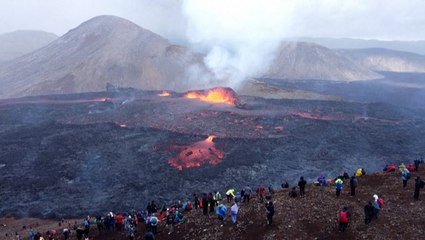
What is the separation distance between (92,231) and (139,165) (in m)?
19.7

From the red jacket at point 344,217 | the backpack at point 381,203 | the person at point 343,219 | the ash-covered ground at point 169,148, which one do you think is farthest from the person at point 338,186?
the ash-covered ground at point 169,148

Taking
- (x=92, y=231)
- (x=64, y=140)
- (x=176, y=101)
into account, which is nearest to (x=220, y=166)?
(x=92, y=231)

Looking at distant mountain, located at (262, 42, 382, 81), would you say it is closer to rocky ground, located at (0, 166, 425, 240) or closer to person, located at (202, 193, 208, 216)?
rocky ground, located at (0, 166, 425, 240)

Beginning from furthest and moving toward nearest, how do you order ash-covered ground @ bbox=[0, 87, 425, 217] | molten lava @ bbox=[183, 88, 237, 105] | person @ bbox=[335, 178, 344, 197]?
molten lava @ bbox=[183, 88, 237, 105]
ash-covered ground @ bbox=[0, 87, 425, 217]
person @ bbox=[335, 178, 344, 197]

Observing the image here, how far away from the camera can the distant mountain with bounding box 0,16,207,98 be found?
107m

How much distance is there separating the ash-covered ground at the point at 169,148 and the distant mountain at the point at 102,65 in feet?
82.3

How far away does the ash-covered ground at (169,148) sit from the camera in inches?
1613

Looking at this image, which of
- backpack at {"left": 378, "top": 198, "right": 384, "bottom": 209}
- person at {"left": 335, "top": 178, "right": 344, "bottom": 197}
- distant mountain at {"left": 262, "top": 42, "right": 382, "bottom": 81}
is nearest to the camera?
backpack at {"left": 378, "top": 198, "right": 384, "bottom": 209}

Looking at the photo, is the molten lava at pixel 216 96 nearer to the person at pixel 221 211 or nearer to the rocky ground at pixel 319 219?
the rocky ground at pixel 319 219

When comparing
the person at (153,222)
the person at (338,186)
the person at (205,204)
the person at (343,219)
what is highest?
the person at (338,186)

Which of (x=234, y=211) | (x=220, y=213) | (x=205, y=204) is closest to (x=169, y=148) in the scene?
(x=205, y=204)

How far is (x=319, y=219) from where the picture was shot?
21703mm

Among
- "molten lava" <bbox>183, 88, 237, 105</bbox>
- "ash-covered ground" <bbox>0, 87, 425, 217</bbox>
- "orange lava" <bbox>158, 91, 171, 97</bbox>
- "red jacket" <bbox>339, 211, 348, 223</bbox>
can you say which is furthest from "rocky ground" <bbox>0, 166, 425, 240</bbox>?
"orange lava" <bbox>158, 91, 171, 97</bbox>

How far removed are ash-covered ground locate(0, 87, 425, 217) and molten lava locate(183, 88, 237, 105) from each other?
3.87 m
